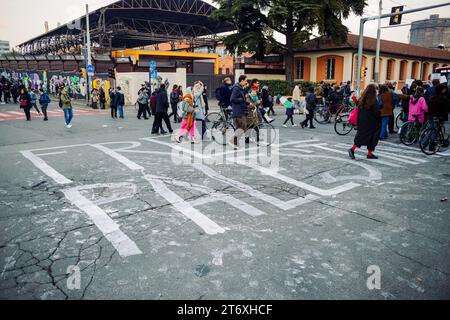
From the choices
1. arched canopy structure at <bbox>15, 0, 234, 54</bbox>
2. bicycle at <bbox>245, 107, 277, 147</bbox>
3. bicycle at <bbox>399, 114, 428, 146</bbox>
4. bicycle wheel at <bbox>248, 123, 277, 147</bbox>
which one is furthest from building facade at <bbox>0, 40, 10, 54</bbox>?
bicycle at <bbox>399, 114, 428, 146</bbox>

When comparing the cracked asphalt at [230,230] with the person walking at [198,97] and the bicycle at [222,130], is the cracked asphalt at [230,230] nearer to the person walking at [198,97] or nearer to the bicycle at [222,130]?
the person walking at [198,97]

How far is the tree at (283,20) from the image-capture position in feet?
83.5

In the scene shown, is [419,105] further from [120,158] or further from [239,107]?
[120,158]

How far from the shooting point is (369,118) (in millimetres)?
8180

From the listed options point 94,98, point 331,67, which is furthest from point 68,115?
point 331,67

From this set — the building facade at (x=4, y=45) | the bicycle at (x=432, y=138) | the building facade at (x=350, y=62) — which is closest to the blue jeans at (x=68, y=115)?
the bicycle at (x=432, y=138)

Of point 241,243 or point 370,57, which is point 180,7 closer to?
point 370,57

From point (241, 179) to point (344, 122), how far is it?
7530mm

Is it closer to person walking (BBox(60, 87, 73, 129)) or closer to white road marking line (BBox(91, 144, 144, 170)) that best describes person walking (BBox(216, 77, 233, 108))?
white road marking line (BBox(91, 144, 144, 170))

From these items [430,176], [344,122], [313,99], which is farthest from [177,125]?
[430,176]

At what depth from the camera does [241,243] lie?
13.7 ft

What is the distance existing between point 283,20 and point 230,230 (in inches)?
982

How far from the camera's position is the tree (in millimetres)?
25438
